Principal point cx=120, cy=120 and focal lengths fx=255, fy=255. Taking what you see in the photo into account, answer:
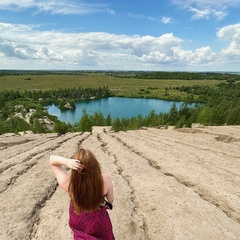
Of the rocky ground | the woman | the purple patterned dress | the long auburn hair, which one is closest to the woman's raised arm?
the woman

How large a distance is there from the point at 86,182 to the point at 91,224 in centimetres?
137

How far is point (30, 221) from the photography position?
1128 centimetres

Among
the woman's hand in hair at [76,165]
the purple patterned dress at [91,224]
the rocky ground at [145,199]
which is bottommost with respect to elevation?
the rocky ground at [145,199]

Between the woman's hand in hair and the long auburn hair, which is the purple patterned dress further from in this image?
the woman's hand in hair

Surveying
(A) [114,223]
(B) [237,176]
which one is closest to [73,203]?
(A) [114,223]

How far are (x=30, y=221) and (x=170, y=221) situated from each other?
6.16 meters

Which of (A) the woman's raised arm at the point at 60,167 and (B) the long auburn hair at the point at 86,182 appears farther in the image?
(A) the woman's raised arm at the point at 60,167

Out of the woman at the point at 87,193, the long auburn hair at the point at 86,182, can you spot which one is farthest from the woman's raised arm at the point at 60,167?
the long auburn hair at the point at 86,182

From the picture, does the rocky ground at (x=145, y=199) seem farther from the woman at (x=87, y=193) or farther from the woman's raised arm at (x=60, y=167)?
the woman's raised arm at (x=60, y=167)

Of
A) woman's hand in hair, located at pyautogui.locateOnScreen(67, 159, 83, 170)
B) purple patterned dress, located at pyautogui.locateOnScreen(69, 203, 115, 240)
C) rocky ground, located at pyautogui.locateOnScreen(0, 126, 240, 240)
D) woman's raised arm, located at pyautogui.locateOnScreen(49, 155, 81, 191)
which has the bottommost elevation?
rocky ground, located at pyautogui.locateOnScreen(0, 126, 240, 240)

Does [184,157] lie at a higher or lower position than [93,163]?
lower

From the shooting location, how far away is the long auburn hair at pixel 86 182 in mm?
5121

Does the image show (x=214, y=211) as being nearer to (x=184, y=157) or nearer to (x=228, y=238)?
(x=228, y=238)

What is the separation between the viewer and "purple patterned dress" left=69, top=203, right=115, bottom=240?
5.88 m
